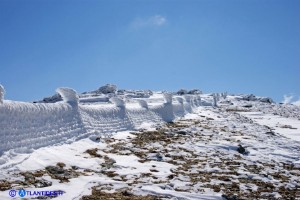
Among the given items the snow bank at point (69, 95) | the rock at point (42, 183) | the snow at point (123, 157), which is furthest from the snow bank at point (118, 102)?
the rock at point (42, 183)

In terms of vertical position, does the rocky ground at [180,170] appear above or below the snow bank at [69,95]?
below

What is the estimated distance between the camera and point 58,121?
13.5 metres

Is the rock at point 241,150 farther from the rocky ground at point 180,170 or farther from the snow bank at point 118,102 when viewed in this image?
the snow bank at point 118,102

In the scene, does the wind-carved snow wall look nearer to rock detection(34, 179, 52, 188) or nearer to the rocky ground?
the rocky ground

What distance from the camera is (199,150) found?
51.9ft

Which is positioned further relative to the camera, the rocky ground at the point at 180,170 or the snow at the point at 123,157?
the snow at the point at 123,157

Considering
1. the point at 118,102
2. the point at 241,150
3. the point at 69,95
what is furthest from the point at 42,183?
the point at 118,102

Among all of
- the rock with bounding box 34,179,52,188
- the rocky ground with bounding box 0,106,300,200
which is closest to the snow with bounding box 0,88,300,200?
the rocky ground with bounding box 0,106,300,200

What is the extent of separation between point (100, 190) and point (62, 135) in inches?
206

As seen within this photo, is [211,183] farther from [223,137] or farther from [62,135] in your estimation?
[223,137]

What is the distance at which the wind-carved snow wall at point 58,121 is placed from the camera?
10266 millimetres

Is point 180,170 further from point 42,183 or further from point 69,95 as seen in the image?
point 69,95

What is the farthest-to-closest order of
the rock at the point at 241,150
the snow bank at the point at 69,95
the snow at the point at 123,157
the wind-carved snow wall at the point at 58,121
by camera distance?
the rock at the point at 241,150
the snow bank at the point at 69,95
the wind-carved snow wall at the point at 58,121
the snow at the point at 123,157

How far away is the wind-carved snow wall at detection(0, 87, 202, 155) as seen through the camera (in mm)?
10266
